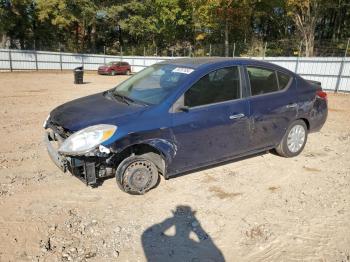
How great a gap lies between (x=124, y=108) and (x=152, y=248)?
181 cm

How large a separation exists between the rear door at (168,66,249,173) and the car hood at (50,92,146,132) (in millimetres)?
623

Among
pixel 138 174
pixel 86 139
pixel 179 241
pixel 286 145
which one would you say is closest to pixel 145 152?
pixel 138 174

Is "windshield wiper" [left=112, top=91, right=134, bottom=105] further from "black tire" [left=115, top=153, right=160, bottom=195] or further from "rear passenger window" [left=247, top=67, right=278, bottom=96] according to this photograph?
"rear passenger window" [left=247, top=67, right=278, bottom=96]

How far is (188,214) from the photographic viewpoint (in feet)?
12.2

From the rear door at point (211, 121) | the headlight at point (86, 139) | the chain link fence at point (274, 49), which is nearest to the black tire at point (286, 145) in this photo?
the rear door at point (211, 121)

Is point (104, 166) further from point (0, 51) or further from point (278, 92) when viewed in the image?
point (0, 51)

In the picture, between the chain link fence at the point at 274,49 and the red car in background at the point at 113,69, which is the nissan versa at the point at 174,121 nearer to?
the chain link fence at the point at 274,49

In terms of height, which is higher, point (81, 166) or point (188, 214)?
point (81, 166)

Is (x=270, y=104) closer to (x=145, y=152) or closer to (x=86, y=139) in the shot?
(x=145, y=152)

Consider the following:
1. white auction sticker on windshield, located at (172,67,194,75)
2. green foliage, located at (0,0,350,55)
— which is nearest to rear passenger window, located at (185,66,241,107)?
white auction sticker on windshield, located at (172,67,194,75)

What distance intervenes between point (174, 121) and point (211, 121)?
0.56m

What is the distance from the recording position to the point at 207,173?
4.84 metres

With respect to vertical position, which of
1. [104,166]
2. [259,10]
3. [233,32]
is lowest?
[104,166]

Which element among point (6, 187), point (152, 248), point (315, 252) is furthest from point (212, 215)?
point (6, 187)
